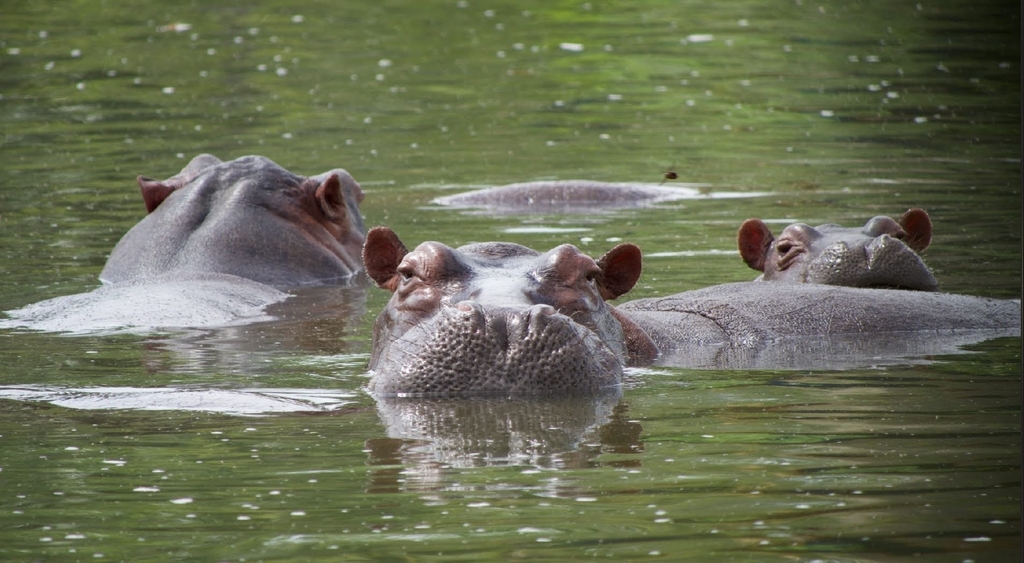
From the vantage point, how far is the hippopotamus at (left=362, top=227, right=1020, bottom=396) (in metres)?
6.79

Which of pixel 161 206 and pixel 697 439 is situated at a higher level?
pixel 161 206

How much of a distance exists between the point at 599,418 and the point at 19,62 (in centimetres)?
2125

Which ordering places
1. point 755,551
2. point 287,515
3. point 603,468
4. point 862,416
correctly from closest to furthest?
point 755,551 → point 287,515 → point 603,468 → point 862,416

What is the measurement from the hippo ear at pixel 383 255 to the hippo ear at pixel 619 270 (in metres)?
0.88

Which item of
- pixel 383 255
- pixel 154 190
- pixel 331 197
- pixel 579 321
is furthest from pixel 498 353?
pixel 154 190

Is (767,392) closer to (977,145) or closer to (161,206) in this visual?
(161,206)

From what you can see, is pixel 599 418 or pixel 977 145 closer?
pixel 599 418

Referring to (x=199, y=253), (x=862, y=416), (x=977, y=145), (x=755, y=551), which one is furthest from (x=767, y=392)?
(x=977, y=145)

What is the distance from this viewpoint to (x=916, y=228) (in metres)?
10.4

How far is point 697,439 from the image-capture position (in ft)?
21.2

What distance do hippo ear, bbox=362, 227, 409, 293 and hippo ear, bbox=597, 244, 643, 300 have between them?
34.8 inches

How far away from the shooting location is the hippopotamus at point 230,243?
33.3ft

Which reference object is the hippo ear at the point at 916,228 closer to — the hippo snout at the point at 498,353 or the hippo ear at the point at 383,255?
the hippo ear at the point at 383,255

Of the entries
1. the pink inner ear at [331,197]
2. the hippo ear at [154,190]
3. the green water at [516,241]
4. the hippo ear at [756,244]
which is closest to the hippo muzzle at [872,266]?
the hippo ear at [756,244]
